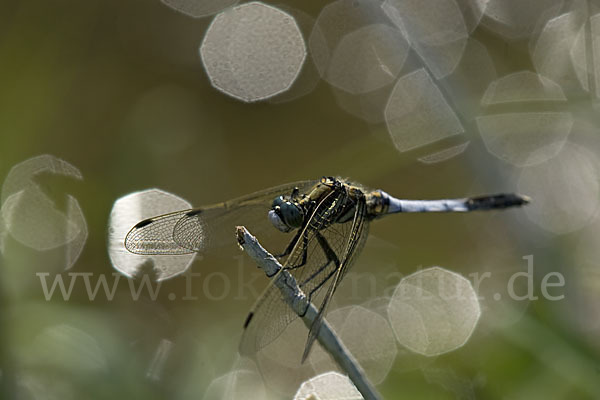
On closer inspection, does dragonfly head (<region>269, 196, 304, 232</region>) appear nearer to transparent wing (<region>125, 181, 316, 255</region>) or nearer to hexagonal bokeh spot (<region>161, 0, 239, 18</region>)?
transparent wing (<region>125, 181, 316, 255</region>)

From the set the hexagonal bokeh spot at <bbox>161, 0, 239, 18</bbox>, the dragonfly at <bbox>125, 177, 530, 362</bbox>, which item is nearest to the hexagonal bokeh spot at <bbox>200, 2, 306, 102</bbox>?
the hexagonal bokeh spot at <bbox>161, 0, 239, 18</bbox>

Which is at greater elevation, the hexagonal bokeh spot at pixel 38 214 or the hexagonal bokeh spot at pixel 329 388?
the hexagonal bokeh spot at pixel 38 214

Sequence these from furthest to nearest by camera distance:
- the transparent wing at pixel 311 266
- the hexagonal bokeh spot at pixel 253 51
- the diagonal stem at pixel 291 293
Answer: the hexagonal bokeh spot at pixel 253 51
the transparent wing at pixel 311 266
the diagonal stem at pixel 291 293

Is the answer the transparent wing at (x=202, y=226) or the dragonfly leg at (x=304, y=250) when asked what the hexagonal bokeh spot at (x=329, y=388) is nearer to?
the dragonfly leg at (x=304, y=250)

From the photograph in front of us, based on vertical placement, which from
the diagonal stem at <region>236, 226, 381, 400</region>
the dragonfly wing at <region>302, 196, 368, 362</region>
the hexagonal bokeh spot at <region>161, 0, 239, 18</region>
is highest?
the hexagonal bokeh spot at <region>161, 0, 239, 18</region>

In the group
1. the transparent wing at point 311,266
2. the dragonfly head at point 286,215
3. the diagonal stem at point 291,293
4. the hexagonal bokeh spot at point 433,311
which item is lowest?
the hexagonal bokeh spot at point 433,311

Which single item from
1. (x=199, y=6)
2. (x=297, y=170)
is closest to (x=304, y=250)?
(x=297, y=170)

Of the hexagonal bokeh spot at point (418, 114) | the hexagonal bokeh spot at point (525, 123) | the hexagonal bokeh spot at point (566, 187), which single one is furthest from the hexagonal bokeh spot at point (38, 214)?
the hexagonal bokeh spot at point (566, 187)

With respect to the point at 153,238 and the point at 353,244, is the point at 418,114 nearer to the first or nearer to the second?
the point at 353,244
